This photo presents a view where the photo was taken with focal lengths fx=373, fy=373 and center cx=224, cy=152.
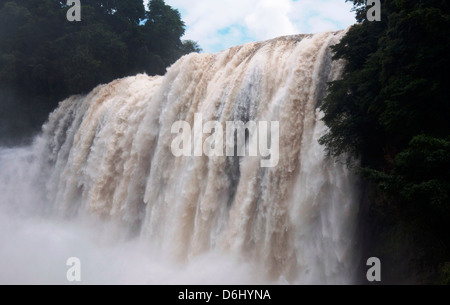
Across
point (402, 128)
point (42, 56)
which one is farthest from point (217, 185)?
point (42, 56)

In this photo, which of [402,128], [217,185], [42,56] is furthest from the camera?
[42,56]

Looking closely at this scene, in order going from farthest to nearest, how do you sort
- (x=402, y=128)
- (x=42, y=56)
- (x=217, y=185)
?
(x=42, y=56) < (x=217, y=185) < (x=402, y=128)

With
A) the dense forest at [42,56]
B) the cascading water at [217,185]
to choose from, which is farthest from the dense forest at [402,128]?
the dense forest at [42,56]

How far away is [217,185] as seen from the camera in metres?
8.86

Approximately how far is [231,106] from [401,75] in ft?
14.1

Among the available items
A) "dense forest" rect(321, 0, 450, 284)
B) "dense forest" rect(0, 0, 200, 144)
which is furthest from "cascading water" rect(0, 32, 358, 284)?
"dense forest" rect(0, 0, 200, 144)

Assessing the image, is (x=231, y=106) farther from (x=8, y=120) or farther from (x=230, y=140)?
(x=8, y=120)

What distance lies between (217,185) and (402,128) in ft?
14.4

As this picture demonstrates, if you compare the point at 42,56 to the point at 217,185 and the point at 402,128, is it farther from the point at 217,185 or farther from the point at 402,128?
the point at 402,128

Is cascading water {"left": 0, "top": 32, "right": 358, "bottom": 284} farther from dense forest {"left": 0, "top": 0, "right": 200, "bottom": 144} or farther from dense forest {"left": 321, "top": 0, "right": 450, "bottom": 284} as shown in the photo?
dense forest {"left": 0, "top": 0, "right": 200, "bottom": 144}

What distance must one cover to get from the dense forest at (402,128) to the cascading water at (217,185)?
0.52 metres

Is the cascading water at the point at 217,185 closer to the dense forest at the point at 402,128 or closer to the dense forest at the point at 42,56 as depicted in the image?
the dense forest at the point at 402,128

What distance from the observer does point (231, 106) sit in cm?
917

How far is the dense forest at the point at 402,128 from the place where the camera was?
5.13 meters
